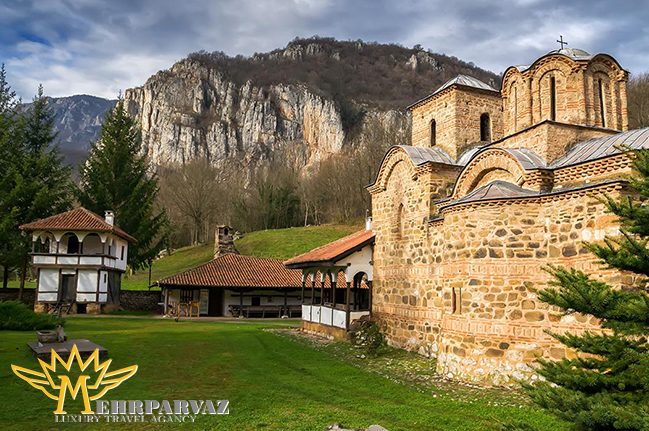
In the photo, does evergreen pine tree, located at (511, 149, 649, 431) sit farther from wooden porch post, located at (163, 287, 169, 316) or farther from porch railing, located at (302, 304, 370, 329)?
wooden porch post, located at (163, 287, 169, 316)

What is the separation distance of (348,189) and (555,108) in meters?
32.2

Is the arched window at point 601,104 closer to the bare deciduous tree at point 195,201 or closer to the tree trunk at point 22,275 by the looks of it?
the tree trunk at point 22,275

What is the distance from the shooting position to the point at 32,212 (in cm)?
2500

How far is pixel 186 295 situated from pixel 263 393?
60.6 feet

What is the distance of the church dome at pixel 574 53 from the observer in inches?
443

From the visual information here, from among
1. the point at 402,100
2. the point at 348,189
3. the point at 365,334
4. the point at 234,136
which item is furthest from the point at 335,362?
the point at 234,136

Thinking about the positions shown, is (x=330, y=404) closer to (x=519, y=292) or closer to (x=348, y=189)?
(x=519, y=292)

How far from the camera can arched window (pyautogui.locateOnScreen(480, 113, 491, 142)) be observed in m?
14.5


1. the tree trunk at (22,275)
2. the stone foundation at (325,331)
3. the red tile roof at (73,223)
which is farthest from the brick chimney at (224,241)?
the stone foundation at (325,331)

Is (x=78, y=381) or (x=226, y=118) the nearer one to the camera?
(x=78, y=381)

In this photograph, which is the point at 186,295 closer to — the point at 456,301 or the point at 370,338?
the point at 370,338

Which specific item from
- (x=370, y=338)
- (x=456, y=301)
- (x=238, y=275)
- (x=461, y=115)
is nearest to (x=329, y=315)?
(x=370, y=338)

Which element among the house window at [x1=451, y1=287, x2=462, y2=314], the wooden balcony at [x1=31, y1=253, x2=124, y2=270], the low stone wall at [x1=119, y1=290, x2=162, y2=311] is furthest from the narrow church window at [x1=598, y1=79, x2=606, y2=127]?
the low stone wall at [x1=119, y1=290, x2=162, y2=311]

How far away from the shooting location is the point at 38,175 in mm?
26266
